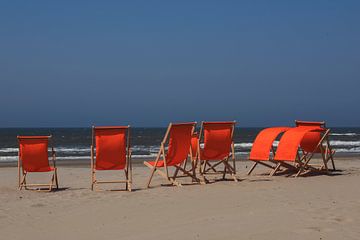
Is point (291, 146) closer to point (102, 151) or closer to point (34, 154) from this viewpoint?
point (102, 151)

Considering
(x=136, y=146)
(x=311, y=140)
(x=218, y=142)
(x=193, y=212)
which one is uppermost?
(x=218, y=142)

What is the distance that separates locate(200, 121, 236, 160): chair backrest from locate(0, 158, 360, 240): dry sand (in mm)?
647

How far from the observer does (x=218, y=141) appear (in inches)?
399

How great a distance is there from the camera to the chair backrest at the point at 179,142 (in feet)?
31.5

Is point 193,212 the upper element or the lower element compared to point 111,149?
lower

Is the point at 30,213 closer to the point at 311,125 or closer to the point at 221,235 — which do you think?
the point at 221,235

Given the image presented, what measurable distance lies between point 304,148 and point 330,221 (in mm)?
5768

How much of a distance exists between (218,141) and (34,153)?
10.6 feet

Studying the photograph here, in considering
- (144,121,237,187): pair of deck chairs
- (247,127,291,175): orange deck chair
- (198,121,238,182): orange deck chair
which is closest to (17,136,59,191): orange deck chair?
(144,121,237,187): pair of deck chairs

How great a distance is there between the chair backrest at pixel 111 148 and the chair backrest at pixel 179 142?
30.0 inches

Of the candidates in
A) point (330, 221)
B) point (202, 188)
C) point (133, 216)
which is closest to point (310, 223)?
point (330, 221)

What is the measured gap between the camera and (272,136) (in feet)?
35.3

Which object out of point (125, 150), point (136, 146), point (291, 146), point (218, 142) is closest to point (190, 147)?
point (218, 142)

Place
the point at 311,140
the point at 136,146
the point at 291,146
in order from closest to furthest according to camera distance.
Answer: the point at 291,146
the point at 311,140
the point at 136,146
